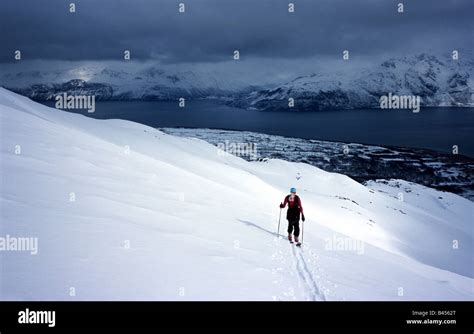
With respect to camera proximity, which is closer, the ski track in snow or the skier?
the ski track in snow

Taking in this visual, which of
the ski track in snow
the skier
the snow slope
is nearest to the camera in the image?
the snow slope

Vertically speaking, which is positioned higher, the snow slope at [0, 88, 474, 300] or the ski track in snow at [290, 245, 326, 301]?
the snow slope at [0, 88, 474, 300]

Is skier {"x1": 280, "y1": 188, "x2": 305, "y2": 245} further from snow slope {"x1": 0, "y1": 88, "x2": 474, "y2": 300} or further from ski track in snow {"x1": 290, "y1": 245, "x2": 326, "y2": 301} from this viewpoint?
ski track in snow {"x1": 290, "y1": 245, "x2": 326, "y2": 301}

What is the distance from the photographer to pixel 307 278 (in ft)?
26.8

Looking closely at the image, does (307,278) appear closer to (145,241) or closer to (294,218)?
(294,218)

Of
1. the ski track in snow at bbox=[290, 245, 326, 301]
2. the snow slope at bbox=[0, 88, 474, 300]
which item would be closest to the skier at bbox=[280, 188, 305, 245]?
the snow slope at bbox=[0, 88, 474, 300]

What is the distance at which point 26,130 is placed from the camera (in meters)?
14.1

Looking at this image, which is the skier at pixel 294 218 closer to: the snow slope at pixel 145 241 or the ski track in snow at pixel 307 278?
the snow slope at pixel 145 241

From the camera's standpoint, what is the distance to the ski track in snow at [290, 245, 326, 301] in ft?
23.7

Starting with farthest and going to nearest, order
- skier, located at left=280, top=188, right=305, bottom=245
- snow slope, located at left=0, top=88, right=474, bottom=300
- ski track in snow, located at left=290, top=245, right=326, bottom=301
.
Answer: skier, located at left=280, top=188, right=305, bottom=245 → ski track in snow, located at left=290, top=245, right=326, bottom=301 → snow slope, located at left=0, top=88, right=474, bottom=300

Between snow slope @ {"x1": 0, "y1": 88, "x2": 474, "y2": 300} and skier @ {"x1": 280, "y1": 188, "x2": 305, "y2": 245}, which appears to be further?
skier @ {"x1": 280, "y1": 188, "x2": 305, "y2": 245}

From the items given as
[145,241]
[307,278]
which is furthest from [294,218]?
[145,241]

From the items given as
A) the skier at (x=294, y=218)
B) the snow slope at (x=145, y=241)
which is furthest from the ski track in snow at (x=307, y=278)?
the skier at (x=294, y=218)
